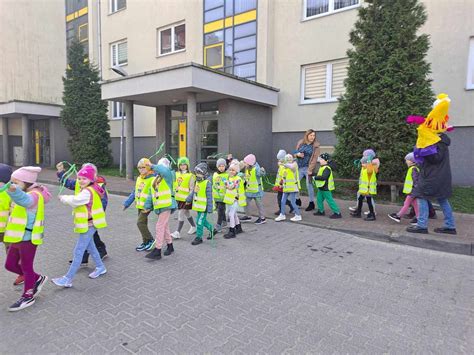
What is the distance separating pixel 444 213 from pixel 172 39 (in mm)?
15860

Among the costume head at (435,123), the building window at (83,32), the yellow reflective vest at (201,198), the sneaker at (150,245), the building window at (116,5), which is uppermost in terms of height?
the building window at (116,5)

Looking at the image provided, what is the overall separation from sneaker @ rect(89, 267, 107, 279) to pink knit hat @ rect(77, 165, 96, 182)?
115 cm

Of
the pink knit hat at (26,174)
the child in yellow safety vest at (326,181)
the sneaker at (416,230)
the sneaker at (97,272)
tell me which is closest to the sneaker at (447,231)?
the sneaker at (416,230)

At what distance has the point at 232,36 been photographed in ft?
48.8

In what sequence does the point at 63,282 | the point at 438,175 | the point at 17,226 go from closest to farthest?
the point at 17,226 < the point at 63,282 < the point at 438,175

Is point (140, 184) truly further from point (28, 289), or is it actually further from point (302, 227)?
point (302, 227)

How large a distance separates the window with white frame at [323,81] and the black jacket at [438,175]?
23.7ft

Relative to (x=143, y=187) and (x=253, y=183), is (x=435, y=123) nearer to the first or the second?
(x=253, y=183)

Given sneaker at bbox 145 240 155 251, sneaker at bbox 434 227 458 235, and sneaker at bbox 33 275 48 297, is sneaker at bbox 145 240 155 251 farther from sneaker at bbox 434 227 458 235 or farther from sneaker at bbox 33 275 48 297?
sneaker at bbox 434 227 458 235

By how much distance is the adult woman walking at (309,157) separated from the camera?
8.19 metres

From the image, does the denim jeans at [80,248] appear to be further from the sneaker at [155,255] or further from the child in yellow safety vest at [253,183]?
the child in yellow safety vest at [253,183]

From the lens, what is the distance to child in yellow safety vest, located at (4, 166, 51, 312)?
3.31 metres

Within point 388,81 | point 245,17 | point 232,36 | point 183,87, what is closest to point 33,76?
point 232,36

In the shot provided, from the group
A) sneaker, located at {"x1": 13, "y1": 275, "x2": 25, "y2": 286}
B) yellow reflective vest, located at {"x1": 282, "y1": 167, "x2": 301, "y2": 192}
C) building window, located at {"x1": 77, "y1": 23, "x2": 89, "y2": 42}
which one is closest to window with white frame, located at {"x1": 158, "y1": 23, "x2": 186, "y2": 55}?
building window, located at {"x1": 77, "y1": 23, "x2": 89, "y2": 42}
